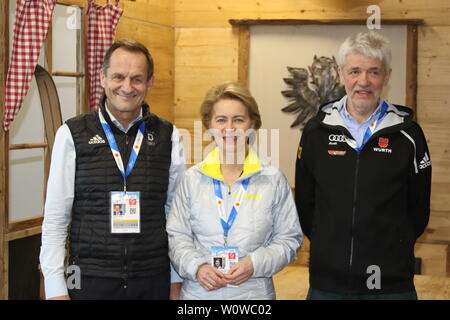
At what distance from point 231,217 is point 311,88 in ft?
12.7

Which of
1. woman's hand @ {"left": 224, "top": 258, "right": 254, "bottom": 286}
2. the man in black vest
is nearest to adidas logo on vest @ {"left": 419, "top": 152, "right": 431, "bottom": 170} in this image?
woman's hand @ {"left": 224, "top": 258, "right": 254, "bottom": 286}

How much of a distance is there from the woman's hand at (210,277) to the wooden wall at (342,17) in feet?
13.0

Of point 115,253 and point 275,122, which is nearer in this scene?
point 115,253

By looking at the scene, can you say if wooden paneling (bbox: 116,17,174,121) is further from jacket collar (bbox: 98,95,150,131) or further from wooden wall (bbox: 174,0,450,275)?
jacket collar (bbox: 98,95,150,131)

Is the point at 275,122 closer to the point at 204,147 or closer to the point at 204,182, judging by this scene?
the point at 204,147

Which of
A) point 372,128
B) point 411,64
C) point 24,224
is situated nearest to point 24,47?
point 24,224

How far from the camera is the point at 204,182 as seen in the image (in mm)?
2545

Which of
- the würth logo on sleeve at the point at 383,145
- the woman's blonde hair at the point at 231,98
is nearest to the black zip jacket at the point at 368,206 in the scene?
the würth logo on sleeve at the point at 383,145

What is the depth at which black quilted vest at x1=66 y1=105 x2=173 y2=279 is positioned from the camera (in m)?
2.46

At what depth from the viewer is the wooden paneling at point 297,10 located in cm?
592

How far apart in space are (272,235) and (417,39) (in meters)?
3.92

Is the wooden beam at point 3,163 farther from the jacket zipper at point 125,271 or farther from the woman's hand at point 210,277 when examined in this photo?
the woman's hand at point 210,277
